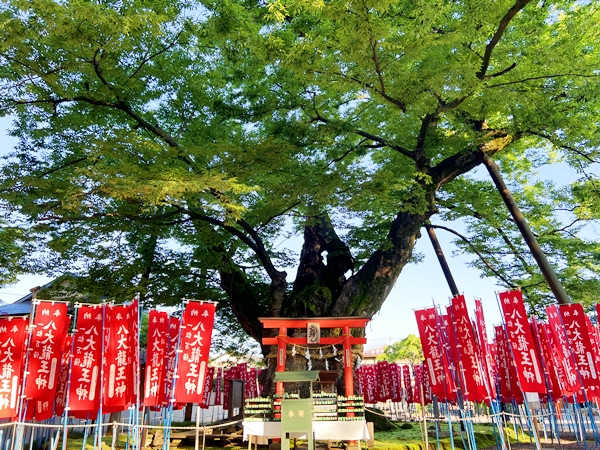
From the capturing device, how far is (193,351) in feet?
25.5

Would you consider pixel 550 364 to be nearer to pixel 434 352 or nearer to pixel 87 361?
pixel 434 352

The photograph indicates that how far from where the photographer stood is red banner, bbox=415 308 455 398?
8.69m

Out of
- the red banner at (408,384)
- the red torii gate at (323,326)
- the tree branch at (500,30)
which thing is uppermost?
the tree branch at (500,30)

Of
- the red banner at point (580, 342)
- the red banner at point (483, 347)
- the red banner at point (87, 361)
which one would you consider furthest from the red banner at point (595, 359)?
the red banner at point (87, 361)

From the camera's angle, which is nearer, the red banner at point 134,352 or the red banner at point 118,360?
the red banner at point 118,360

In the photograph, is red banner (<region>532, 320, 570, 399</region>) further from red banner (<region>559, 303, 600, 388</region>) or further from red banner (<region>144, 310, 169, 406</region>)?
red banner (<region>144, 310, 169, 406</region>)

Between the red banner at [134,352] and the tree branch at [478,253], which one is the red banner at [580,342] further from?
the red banner at [134,352]

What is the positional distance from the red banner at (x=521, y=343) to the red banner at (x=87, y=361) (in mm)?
7531

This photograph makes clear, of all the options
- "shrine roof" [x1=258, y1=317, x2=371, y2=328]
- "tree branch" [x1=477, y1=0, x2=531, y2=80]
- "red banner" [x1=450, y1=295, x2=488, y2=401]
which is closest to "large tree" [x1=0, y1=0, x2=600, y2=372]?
"tree branch" [x1=477, y1=0, x2=531, y2=80]

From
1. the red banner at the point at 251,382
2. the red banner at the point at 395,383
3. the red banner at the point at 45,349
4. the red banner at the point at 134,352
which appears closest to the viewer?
the red banner at the point at 45,349

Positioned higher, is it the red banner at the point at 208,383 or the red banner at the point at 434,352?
the red banner at the point at 434,352

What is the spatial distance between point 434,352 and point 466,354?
3.67 feet

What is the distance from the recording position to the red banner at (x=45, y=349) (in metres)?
6.76

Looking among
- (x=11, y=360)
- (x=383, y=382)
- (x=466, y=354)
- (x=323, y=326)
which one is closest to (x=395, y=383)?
(x=383, y=382)
